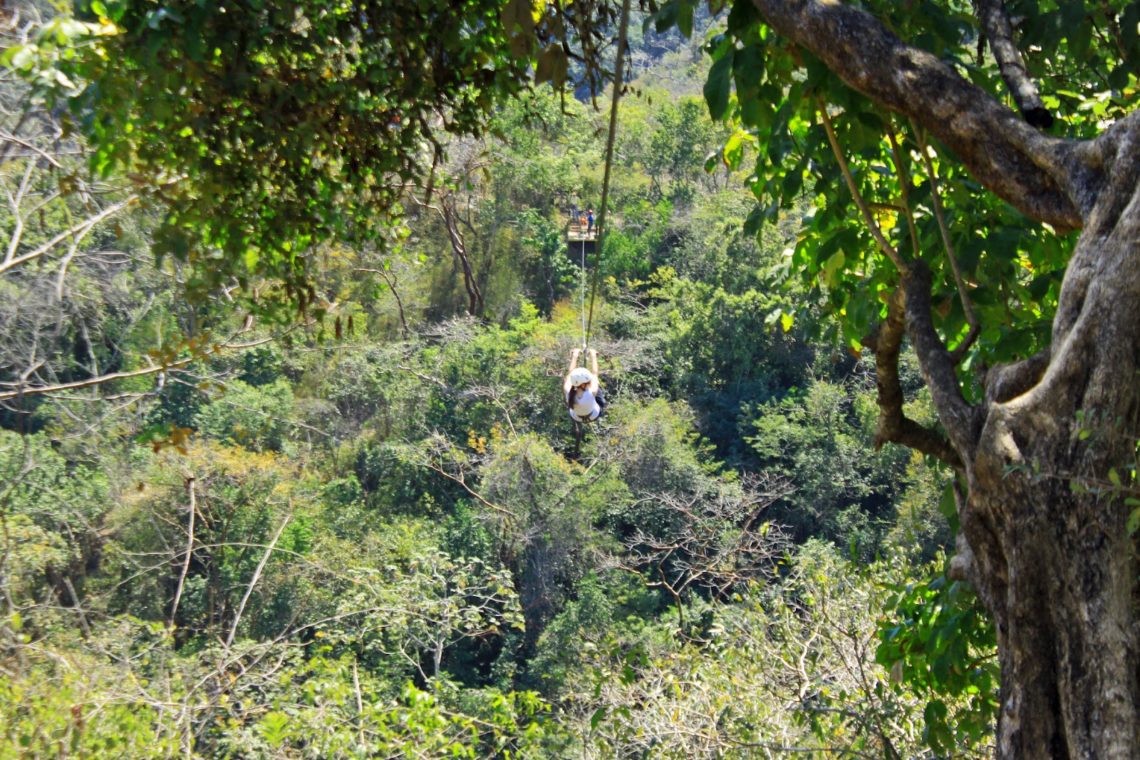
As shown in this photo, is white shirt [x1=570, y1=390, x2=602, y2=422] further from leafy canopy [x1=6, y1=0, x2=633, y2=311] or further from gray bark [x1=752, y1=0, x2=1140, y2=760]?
gray bark [x1=752, y1=0, x2=1140, y2=760]

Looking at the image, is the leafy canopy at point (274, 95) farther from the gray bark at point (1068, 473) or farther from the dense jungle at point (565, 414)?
the gray bark at point (1068, 473)

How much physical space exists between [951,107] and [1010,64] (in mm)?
336

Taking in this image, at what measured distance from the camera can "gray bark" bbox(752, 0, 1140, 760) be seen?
1266 mm

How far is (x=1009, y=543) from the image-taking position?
1358 millimetres

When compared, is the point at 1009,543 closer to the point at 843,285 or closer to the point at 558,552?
the point at 843,285

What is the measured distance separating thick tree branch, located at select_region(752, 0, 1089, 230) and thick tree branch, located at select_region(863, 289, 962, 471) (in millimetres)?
311

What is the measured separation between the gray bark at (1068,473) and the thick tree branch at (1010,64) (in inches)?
6.8

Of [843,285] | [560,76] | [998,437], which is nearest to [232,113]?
[560,76]

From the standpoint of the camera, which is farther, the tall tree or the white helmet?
the white helmet

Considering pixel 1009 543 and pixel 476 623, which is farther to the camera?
pixel 476 623

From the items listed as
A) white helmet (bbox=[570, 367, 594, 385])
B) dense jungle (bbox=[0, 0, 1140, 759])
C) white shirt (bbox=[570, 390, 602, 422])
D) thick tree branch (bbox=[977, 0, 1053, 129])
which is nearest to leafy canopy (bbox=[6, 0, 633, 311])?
dense jungle (bbox=[0, 0, 1140, 759])

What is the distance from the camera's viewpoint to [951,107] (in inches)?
60.8

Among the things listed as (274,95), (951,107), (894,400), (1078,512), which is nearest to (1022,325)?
(894,400)

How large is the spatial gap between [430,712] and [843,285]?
11.7ft
